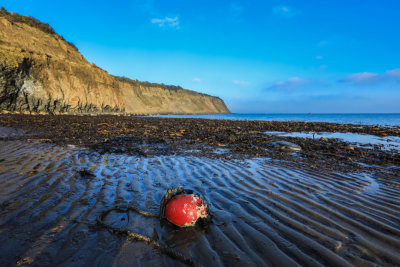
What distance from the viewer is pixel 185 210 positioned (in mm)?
2385

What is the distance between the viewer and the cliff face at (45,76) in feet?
88.7

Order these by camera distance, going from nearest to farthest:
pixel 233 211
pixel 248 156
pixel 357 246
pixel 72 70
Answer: pixel 357 246, pixel 233 211, pixel 248 156, pixel 72 70

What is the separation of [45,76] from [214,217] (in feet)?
132

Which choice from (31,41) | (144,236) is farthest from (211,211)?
(31,41)

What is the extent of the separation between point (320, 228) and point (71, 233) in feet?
9.71

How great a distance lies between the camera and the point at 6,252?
5.87ft

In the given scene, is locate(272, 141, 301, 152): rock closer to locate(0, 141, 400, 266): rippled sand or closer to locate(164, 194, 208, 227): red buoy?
locate(0, 141, 400, 266): rippled sand

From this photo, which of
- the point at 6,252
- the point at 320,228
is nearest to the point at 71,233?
the point at 6,252

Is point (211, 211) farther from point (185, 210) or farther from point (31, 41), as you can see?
point (31, 41)

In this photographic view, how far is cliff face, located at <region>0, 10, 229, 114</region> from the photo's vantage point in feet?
88.7

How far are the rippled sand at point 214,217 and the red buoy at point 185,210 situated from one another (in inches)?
4.5

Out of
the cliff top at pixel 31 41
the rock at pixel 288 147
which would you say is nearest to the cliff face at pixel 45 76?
the cliff top at pixel 31 41

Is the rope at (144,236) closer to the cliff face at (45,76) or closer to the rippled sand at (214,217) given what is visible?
the rippled sand at (214,217)

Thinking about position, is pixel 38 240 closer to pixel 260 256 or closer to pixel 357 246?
pixel 260 256
